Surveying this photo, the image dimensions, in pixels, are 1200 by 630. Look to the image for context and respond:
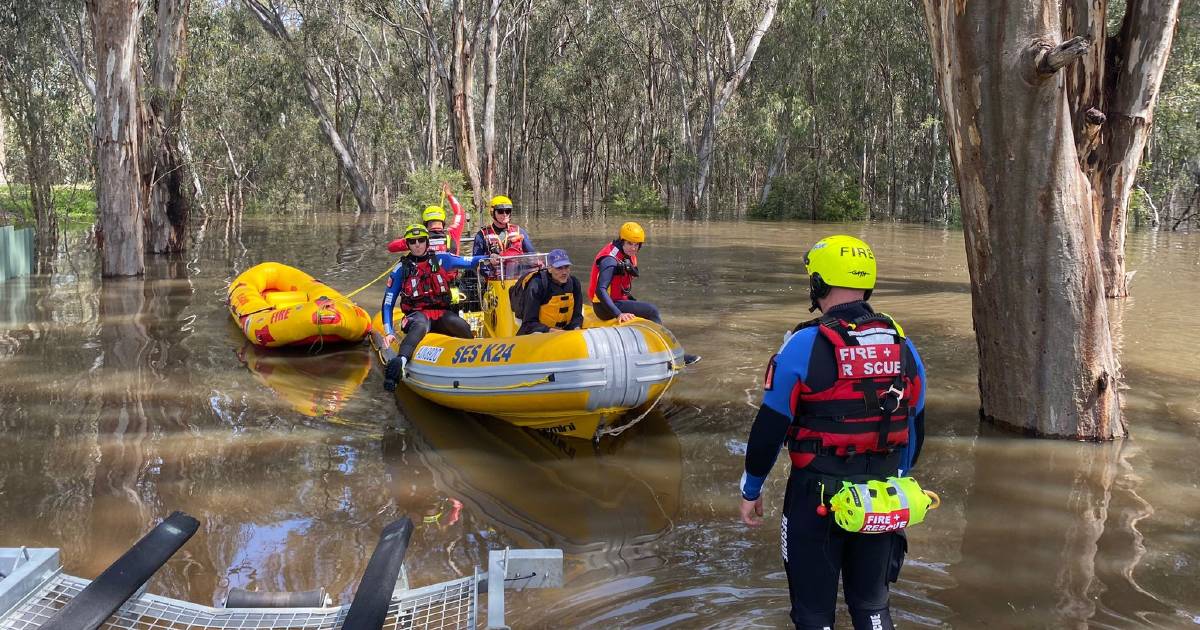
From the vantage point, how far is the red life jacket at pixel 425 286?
8.55 m

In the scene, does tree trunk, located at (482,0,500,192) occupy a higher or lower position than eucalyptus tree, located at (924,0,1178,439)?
higher

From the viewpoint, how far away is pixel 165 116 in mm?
18797

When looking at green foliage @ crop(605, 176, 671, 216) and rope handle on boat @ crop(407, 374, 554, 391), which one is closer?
rope handle on boat @ crop(407, 374, 554, 391)

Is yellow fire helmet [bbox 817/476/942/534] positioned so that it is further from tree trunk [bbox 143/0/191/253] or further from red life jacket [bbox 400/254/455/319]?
tree trunk [bbox 143/0/191/253]

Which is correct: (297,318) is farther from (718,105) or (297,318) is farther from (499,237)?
(718,105)

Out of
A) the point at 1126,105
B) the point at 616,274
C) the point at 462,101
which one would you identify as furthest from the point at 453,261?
the point at 462,101

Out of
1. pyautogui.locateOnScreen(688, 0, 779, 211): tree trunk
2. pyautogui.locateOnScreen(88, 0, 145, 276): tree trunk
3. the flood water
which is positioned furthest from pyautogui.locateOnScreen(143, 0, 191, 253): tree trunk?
pyautogui.locateOnScreen(688, 0, 779, 211): tree trunk

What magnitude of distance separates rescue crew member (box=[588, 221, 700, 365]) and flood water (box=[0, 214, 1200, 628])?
0.91 m

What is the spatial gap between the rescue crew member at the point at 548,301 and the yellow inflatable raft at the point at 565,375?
1.46ft

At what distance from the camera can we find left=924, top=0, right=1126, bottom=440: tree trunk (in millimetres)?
6262

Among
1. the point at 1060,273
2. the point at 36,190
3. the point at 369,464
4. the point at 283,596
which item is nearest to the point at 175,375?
the point at 369,464

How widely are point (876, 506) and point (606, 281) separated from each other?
5.44 meters

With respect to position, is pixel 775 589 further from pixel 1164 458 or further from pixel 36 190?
pixel 36 190

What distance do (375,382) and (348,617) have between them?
22.4ft
